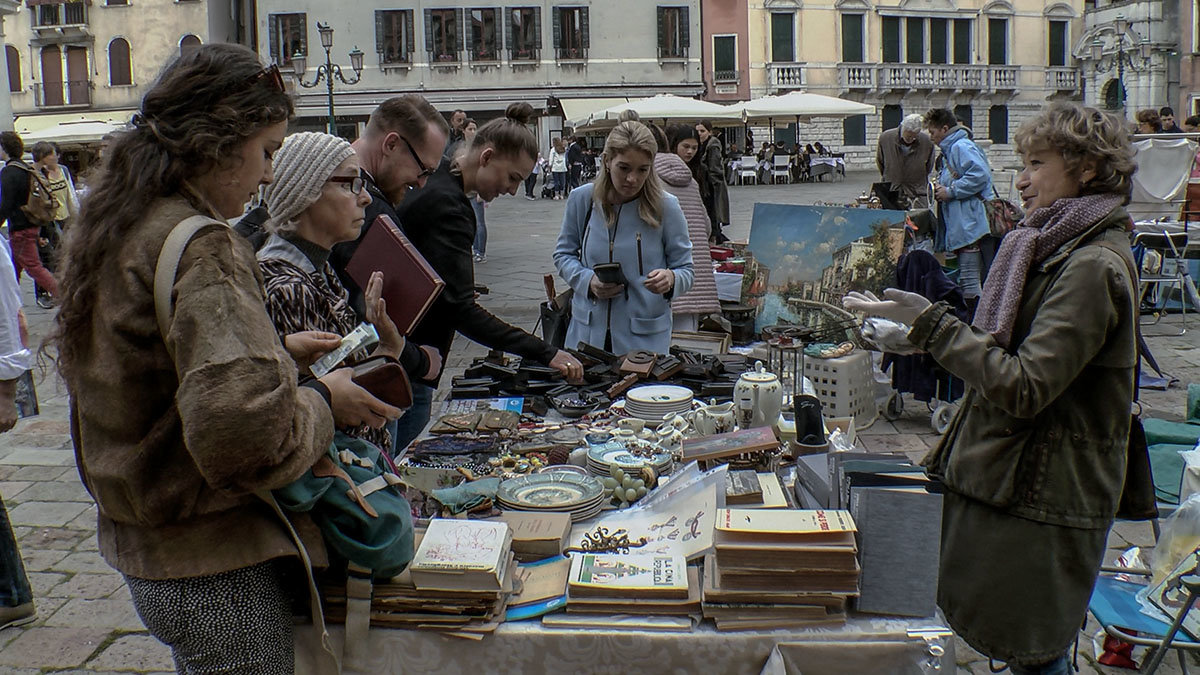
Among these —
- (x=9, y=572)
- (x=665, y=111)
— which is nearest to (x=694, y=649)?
(x=9, y=572)

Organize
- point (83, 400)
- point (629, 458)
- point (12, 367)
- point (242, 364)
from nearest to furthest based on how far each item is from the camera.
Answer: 1. point (242, 364)
2. point (83, 400)
3. point (629, 458)
4. point (12, 367)

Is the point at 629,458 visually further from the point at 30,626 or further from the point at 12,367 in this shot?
the point at 30,626

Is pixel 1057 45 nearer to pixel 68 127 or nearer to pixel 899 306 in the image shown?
pixel 68 127

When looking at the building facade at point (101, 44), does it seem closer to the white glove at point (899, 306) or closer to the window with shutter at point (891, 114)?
the window with shutter at point (891, 114)

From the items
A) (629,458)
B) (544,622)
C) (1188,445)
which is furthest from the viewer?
(1188,445)

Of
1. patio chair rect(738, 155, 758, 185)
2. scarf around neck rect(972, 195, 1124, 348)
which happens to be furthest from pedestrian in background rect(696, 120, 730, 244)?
patio chair rect(738, 155, 758, 185)

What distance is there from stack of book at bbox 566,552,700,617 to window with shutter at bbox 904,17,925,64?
3825 cm

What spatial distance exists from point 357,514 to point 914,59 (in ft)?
127

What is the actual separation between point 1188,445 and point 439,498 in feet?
10.5

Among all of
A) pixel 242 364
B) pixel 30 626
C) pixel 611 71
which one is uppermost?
pixel 611 71

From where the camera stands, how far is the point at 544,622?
6.05ft

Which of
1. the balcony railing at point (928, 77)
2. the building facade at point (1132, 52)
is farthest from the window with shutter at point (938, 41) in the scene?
Result: the building facade at point (1132, 52)

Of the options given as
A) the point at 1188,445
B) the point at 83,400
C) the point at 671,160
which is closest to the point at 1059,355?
the point at 83,400

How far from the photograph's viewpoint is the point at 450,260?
10.6ft
